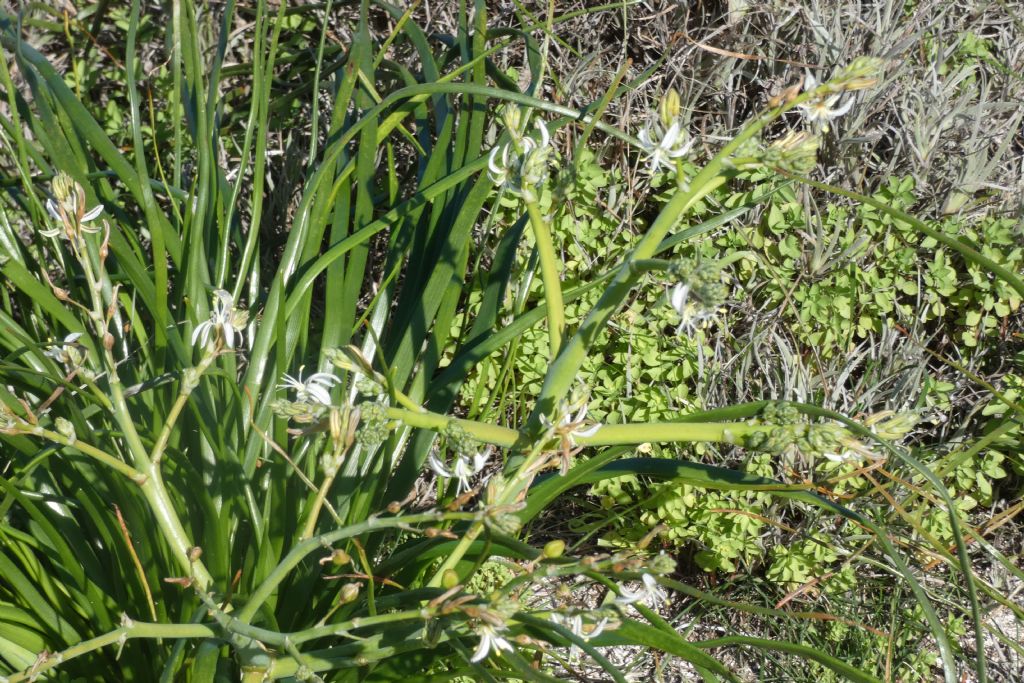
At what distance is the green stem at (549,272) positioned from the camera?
103 cm

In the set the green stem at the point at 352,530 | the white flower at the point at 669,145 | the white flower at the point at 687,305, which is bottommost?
the green stem at the point at 352,530

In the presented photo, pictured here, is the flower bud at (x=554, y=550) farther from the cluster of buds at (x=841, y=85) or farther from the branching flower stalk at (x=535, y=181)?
the cluster of buds at (x=841, y=85)

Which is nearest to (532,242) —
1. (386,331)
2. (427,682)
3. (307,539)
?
(386,331)

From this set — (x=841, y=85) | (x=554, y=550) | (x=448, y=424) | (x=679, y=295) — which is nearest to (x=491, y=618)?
(x=554, y=550)

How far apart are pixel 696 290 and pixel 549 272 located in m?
0.26

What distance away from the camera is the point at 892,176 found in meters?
1.87

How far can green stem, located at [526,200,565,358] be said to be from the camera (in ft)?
3.36

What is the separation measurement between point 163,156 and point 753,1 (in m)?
1.53

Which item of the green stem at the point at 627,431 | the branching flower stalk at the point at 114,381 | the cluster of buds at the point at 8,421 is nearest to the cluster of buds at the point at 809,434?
the green stem at the point at 627,431

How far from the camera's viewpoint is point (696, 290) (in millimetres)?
805

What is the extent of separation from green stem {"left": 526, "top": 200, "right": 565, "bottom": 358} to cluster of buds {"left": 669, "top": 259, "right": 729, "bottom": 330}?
0.71 ft

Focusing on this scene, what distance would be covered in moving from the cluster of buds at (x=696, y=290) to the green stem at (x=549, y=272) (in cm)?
21

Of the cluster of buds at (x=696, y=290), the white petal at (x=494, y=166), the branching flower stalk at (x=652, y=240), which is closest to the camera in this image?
the cluster of buds at (x=696, y=290)

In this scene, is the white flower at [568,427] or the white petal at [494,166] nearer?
the white flower at [568,427]
